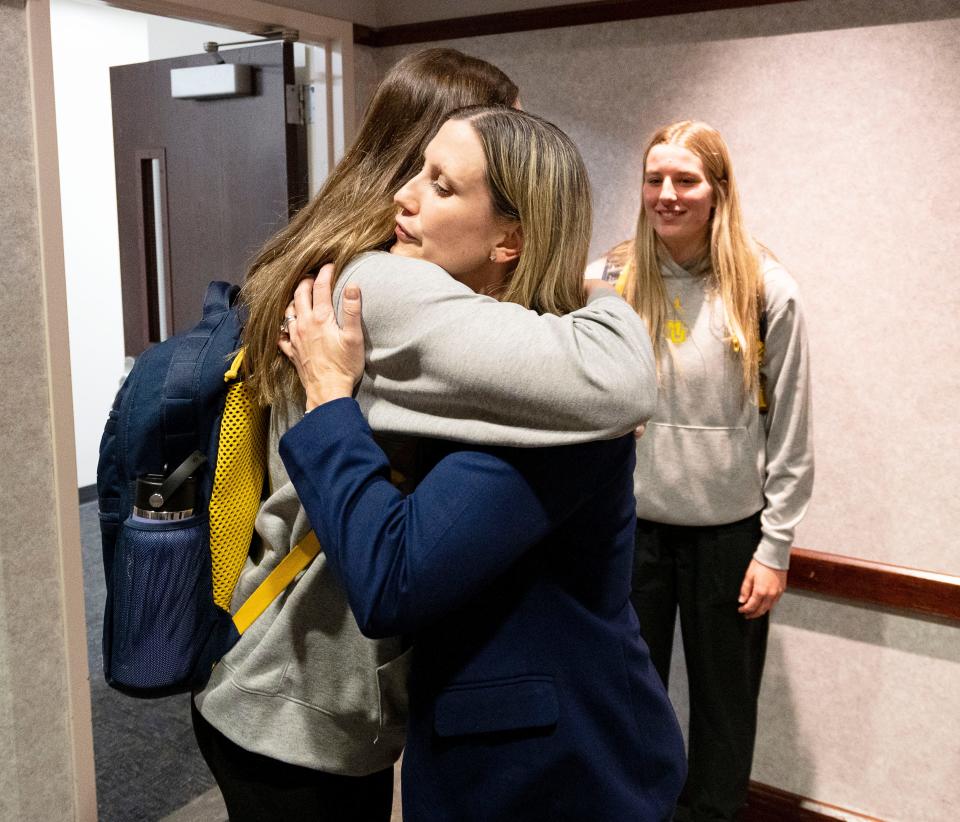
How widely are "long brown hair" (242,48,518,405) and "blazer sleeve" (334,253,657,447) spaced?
0.10 metres

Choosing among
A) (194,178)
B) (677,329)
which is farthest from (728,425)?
(194,178)

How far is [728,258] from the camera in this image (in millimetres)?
2098

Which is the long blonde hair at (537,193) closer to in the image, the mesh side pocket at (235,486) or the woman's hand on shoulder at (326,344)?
the woman's hand on shoulder at (326,344)

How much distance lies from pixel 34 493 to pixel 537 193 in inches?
52.3

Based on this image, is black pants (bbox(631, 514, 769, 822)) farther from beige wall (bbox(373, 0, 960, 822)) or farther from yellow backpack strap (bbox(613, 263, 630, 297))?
yellow backpack strap (bbox(613, 263, 630, 297))

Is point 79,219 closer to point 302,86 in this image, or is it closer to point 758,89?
point 302,86

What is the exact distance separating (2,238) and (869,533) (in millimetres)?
2029

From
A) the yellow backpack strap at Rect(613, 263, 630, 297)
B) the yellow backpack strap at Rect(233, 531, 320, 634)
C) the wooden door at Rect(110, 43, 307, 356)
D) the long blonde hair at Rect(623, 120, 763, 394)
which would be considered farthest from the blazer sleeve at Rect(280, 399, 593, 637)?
the wooden door at Rect(110, 43, 307, 356)

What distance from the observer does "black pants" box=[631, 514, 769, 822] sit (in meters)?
2.17

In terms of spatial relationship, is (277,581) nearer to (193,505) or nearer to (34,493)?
→ (193,505)

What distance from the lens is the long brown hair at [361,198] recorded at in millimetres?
1072

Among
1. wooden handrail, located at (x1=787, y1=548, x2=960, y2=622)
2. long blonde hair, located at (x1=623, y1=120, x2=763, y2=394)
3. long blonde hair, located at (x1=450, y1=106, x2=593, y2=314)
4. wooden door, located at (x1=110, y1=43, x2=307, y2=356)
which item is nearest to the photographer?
long blonde hair, located at (x1=450, y1=106, x2=593, y2=314)

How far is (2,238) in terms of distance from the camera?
69.7 inches

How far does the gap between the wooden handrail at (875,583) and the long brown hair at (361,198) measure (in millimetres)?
1628
